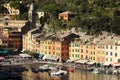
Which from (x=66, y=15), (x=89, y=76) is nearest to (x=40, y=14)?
(x=66, y=15)

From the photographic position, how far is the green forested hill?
9606 cm

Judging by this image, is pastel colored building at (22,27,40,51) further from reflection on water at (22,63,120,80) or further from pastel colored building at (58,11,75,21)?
reflection on water at (22,63,120,80)

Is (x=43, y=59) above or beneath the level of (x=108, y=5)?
beneath

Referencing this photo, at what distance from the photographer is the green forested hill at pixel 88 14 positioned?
9606cm

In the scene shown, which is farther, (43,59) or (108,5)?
(108,5)

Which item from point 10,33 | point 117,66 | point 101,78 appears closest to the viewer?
point 101,78

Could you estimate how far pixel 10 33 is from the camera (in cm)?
9525

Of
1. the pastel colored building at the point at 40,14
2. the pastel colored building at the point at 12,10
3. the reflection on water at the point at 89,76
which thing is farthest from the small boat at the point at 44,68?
the pastel colored building at the point at 12,10

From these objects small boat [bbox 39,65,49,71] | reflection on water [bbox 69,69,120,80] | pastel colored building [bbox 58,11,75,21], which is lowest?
reflection on water [bbox 69,69,120,80]

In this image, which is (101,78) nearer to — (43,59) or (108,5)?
(43,59)

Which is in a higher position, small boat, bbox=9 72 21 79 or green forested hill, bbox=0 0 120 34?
green forested hill, bbox=0 0 120 34

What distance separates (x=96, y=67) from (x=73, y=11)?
110 ft

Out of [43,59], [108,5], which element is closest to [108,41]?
[43,59]

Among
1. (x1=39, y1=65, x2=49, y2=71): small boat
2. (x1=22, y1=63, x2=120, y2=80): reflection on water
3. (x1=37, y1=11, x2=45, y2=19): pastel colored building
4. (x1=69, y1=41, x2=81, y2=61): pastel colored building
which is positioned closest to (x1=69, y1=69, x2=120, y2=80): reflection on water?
(x1=22, y1=63, x2=120, y2=80): reflection on water
